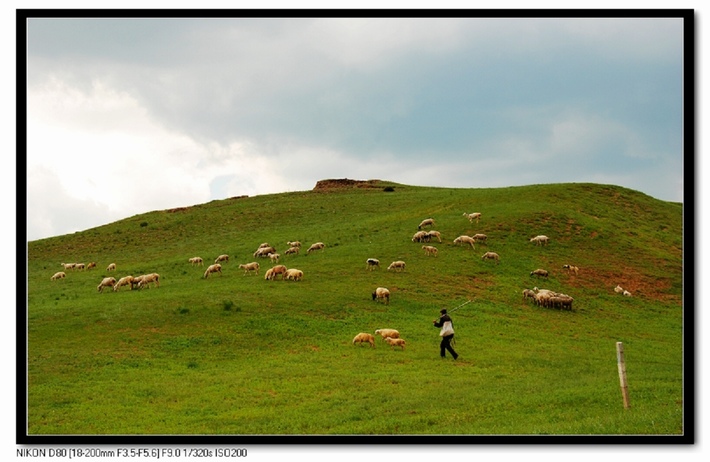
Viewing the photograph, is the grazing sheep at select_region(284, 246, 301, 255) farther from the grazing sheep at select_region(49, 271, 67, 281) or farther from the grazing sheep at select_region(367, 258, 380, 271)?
the grazing sheep at select_region(49, 271, 67, 281)

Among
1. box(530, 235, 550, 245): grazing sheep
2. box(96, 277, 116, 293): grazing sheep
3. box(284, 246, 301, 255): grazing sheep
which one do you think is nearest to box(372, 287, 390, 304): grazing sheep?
box(284, 246, 301, 255): grazing sheep

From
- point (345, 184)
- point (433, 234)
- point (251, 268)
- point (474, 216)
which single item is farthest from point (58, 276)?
point (345, 184)

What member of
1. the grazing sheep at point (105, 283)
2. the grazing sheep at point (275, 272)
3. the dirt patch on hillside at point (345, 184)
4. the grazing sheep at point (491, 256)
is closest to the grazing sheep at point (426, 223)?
the grazing sheep at point (491, 256)

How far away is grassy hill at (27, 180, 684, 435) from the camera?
15.7 metres

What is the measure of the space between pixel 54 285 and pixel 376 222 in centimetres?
3062

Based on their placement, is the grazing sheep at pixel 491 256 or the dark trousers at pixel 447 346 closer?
the dark trousers at pixel 447 346

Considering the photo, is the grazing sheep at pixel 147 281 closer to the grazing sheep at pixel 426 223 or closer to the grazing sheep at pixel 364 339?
the grazing sheep at pixel 364 339

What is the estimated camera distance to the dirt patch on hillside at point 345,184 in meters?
99.1

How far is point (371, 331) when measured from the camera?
28.3 metres

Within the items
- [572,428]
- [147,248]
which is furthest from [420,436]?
[147,248]

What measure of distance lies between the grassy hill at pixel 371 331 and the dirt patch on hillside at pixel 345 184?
36476 millimetres

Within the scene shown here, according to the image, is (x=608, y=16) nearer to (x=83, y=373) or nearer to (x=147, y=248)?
(x=83, y=373)

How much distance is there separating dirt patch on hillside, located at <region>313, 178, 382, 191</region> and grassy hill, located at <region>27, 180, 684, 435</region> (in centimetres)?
3648

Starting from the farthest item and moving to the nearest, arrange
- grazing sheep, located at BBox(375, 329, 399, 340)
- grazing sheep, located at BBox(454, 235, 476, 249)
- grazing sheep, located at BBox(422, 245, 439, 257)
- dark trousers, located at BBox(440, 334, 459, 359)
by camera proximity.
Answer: grazing sheep, located at BBox(454, 235, 476, 249) < grazing sheep, located at BBox(422, 245, 439, 257) < grazing sheep, located at BBox(375, 329, 399, 340) < dark trousers, located at BBox(440, 334, 459, 359)
